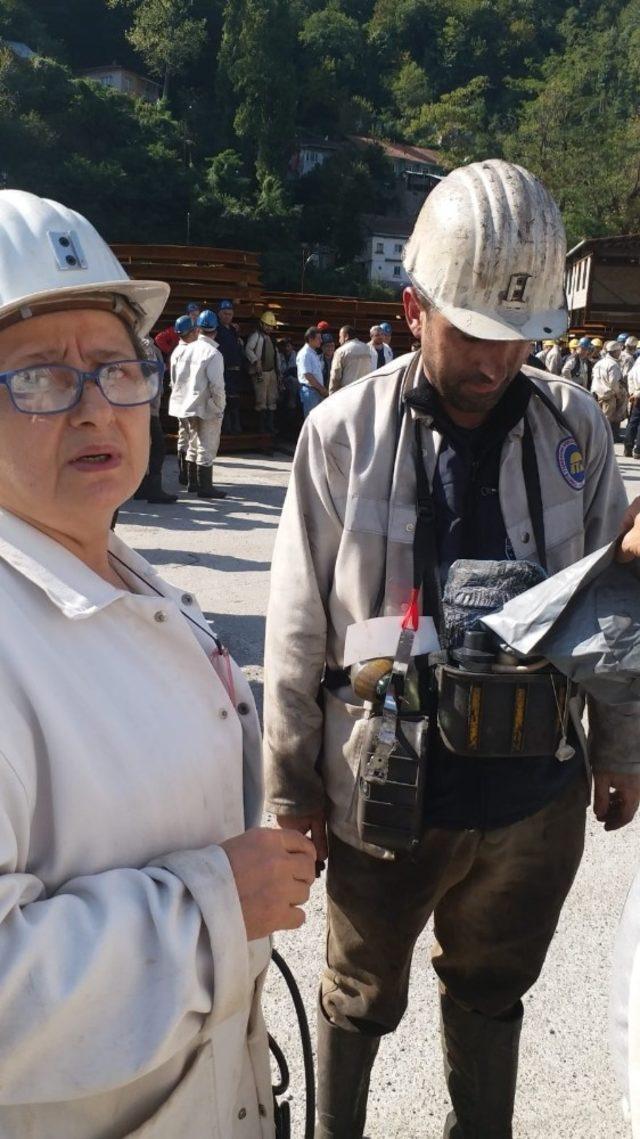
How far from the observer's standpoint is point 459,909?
2195 millimetres

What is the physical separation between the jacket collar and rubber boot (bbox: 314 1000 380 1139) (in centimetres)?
146

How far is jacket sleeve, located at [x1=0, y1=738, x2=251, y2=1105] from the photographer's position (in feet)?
3.45

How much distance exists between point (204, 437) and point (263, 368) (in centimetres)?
466

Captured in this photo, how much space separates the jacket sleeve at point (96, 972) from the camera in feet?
3.45

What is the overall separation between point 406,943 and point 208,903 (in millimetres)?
1115

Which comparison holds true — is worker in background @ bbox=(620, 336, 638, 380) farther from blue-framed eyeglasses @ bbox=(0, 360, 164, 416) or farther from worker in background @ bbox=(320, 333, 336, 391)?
blue-framed eyeglasses @ bbox=(0, 360, 164, 416)

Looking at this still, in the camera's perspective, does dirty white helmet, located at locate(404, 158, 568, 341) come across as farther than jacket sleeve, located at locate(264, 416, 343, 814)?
No

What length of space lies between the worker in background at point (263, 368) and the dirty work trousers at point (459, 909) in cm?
1340

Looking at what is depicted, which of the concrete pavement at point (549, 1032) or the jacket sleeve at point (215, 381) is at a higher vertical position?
the jacket sleeve at point (215, 381)

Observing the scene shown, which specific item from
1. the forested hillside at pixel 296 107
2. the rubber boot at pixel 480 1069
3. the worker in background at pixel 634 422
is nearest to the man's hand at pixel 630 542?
the rubber boot at pixel 480 1069

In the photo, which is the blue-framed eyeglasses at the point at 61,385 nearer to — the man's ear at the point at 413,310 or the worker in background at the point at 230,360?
the man's ear at the point at 413,310

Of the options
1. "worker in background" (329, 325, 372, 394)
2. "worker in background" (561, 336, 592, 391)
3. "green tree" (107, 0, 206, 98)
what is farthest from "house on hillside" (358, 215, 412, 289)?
"worker in background" (329, 325, 372, 394)

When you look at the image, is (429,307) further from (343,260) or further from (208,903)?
(343,260)

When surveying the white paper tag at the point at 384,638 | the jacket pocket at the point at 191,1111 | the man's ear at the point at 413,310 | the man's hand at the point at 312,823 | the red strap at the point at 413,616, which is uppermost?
the man's ear at the point at 413,310
